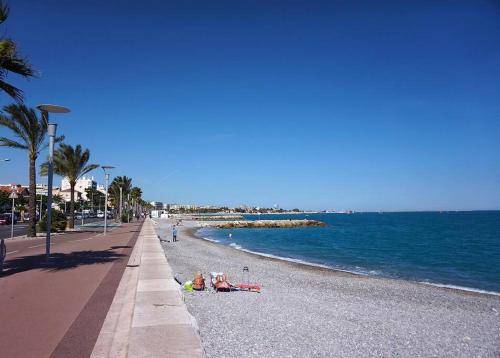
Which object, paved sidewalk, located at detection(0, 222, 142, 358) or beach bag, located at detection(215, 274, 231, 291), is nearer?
paved sidewalk, located at detection(0, 222, 142, 358)

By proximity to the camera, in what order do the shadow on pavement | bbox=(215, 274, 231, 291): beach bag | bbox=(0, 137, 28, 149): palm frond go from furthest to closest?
bbox=(0, 137, 28, 149): palm frond → the shadow on pavement → bbox=(215, 274, 231, 291): beach bag

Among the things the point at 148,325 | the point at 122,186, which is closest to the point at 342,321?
the point at 148,325

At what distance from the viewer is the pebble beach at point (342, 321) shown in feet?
22.3

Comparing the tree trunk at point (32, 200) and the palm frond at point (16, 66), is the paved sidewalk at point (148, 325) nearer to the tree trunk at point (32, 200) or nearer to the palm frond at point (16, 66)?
the palm frond at point (16, 66)

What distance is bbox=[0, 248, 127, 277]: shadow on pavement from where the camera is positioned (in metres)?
12.6

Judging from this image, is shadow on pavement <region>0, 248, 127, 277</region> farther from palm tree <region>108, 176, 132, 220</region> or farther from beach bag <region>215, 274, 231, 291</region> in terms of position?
palm tree <region>108, 176, 132, 220</region>

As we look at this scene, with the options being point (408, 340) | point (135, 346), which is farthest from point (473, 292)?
point (135, 346)

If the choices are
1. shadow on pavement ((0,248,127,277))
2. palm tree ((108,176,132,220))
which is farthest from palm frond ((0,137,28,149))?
palm tree ((108,176,132,220))

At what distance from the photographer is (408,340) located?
7.72 m

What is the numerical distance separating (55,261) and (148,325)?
9801mm

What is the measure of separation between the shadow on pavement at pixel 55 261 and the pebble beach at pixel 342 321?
359 cm

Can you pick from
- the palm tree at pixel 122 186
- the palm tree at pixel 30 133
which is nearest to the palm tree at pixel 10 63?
the palm tree at pixel 30 133

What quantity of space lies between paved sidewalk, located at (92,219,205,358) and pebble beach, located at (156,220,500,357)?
61cm

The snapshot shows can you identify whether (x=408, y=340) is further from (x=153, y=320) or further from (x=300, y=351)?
(x=153, y=320)
